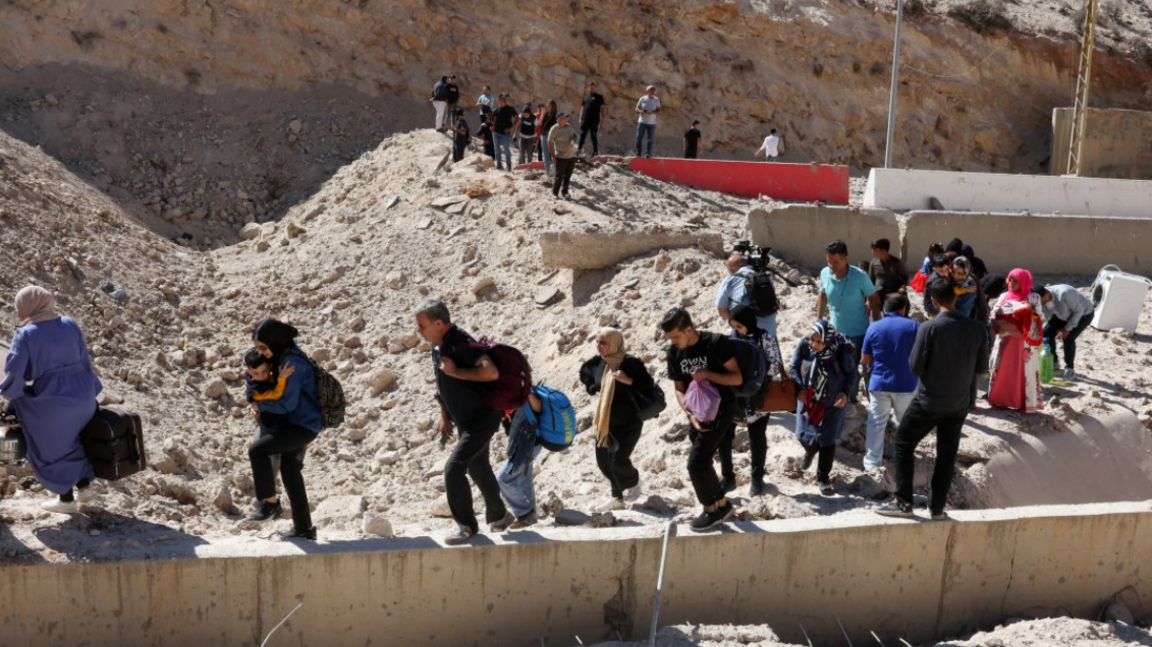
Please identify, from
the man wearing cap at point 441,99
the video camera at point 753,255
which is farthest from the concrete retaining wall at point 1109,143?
the video camera at point 753,255

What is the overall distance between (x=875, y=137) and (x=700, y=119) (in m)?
4.44

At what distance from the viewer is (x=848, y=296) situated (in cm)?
909

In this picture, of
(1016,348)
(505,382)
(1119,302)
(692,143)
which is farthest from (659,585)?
(692,143)

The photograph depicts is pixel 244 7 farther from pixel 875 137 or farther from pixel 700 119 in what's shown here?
pixel 875 137

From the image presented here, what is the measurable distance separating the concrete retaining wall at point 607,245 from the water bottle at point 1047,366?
3.66m

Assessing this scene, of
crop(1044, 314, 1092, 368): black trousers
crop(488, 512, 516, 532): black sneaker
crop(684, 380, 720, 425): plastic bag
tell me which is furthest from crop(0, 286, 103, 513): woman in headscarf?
crop(1044, 314, 1092, 368): black trousers

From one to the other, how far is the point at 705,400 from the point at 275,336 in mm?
2281

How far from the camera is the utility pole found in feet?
A: 82.2

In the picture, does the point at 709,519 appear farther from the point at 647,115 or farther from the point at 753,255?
the point at 647,115

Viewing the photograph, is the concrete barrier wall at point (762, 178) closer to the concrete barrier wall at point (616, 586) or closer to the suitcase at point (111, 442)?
the concrete barrier wall at point (616, 586)

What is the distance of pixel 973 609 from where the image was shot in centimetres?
734

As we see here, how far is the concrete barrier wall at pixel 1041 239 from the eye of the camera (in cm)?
1478

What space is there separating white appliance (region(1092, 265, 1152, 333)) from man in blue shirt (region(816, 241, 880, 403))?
502cm

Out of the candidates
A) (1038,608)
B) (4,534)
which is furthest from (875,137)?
(4,534)
